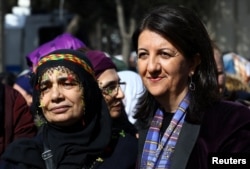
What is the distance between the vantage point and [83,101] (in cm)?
321

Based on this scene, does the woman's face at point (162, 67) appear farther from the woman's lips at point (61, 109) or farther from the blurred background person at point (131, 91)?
the blurred background person at point (131, 91)

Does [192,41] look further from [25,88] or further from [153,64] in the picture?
[25,88]

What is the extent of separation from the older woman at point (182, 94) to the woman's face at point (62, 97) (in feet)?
1.50

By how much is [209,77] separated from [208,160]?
384mm

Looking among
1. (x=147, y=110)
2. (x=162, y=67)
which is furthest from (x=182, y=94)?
(x=147, y=110)

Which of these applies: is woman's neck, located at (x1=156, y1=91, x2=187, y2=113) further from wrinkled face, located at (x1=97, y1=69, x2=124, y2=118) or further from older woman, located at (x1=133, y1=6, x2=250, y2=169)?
wrinkled face, located at (x1=97, y1=69, x2=124, y2=118)

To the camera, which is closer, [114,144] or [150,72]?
[150,72]

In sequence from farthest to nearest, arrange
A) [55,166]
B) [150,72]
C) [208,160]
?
[55,166] < [150,72] < [208,160]

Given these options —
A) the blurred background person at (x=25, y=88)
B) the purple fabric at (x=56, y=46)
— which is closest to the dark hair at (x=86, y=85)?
the purple fabric at (x=56, y=46)

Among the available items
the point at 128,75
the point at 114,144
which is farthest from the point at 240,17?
the point at 114,144

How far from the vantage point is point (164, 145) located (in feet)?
9.03

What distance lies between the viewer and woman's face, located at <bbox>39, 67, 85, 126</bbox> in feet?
10.5

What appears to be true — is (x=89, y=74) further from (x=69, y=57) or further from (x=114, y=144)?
(x=114, y=144)

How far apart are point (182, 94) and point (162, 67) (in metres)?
0.15
